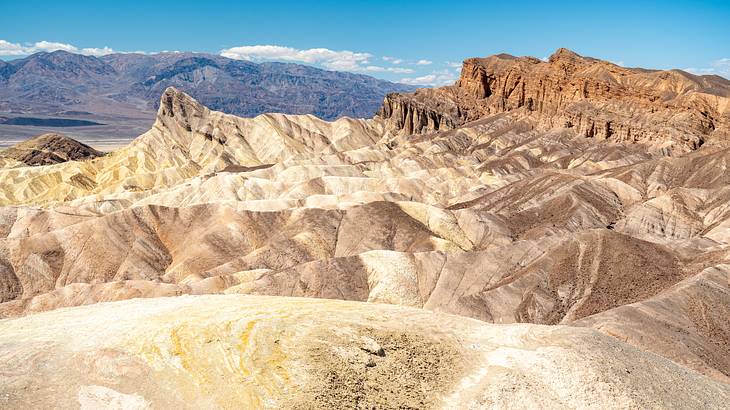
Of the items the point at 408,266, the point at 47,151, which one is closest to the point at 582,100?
the point at 408,266

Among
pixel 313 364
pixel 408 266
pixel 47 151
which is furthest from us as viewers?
pixel 47 151

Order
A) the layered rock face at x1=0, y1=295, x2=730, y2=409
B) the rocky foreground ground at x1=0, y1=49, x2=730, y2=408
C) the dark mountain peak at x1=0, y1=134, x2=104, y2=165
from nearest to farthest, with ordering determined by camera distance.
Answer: the layered rock face at x1=0, y1=295, x2=730, y2=409
the rocky foreground ground at x1=0, y1=49, x2=730, y2=408
the dark mountain peak at x1=0, y1=134, x2=104, y2=165

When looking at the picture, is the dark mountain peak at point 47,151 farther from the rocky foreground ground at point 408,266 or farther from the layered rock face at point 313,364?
the layered rock face at point 313,364

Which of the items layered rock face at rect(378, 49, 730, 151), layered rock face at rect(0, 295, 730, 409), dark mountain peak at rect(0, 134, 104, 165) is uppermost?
layered rock face at rect(378, 49, 730, 151)

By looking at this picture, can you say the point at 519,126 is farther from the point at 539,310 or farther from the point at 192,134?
the point at 539,310

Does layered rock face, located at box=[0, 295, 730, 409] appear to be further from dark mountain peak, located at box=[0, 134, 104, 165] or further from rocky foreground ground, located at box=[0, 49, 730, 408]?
→ dark mountain peak, located at box=[0, 134, 104, 165]

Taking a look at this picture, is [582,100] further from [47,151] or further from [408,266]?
[47,151]

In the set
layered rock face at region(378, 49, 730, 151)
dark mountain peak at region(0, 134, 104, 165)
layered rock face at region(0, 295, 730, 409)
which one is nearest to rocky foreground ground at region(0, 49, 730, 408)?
layered rock face at region(0, 295, 730, 409)
